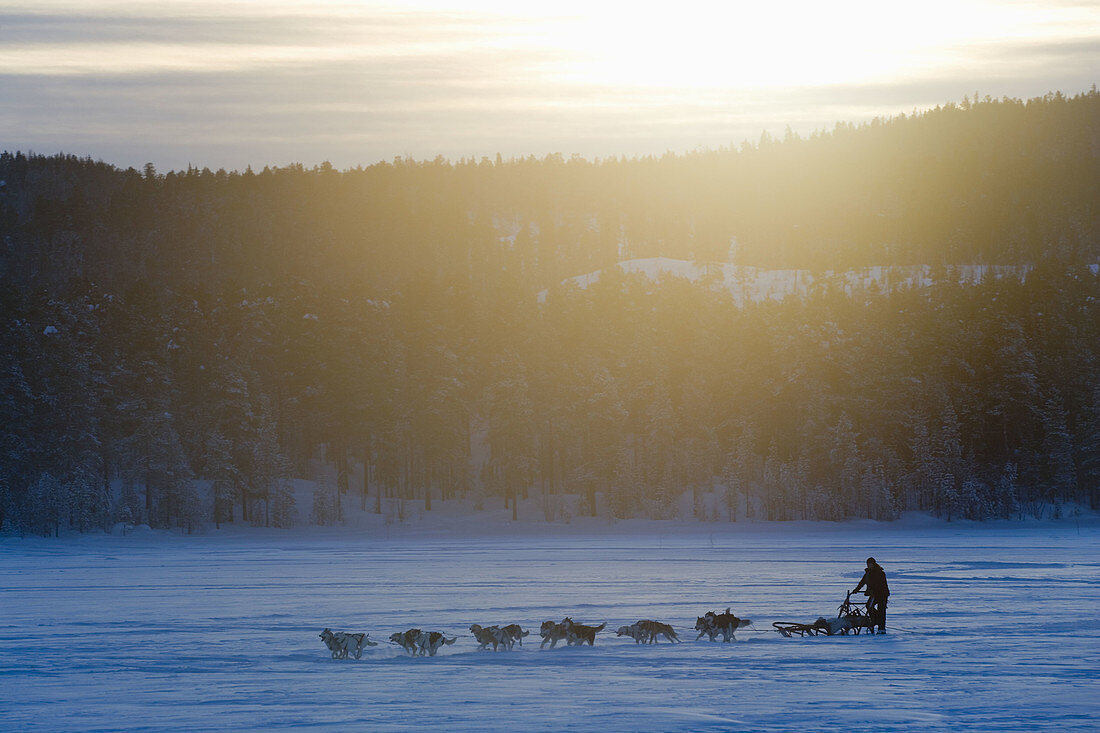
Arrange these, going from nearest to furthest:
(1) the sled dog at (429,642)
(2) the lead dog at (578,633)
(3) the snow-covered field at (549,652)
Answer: (3) the snow-covered field at (549,652) < (1) the sled dog at (429,642) < (2) the lead dog at (578,633)

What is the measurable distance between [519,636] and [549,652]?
750 mm

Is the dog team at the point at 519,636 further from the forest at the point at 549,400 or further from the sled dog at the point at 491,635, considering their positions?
the forest at the point at 549,400

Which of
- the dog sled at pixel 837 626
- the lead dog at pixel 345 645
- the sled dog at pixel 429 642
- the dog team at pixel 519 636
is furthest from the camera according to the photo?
the dog sled at pixel 837 626

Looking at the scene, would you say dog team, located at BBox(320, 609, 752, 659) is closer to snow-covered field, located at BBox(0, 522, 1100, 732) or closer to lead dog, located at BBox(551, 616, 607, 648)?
lead dog, located at BBox(551, 616, 607, 648)

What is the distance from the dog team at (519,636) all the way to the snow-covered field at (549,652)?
1.02ft

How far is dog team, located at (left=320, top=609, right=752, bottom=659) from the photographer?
24.0 metres

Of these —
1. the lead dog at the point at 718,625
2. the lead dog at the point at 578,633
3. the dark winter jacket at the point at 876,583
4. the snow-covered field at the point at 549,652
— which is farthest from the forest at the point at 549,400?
the dark winter jacket at the point at 876,583

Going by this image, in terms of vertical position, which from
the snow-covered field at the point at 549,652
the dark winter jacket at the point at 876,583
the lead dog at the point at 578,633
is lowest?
the snow-covered field at the point at 549,652

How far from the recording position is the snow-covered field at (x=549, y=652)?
1803 centimetres

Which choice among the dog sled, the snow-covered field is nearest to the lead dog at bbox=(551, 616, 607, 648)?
the snow-covered field

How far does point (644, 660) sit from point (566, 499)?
9010 cm

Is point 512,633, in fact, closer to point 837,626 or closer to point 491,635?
point 491,635

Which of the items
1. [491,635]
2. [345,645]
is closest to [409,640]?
[345,645]

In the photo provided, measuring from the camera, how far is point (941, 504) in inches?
4178
